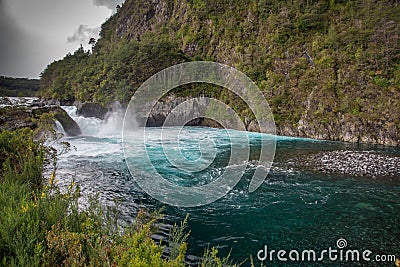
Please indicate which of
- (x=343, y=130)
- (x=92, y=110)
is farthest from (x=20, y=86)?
(x=343, y=130)

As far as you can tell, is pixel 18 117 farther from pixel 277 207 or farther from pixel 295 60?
pixel 295 60

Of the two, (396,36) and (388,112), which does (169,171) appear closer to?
(388,112)

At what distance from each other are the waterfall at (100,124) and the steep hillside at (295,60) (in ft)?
14.3

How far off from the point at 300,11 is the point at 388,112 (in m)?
24.7

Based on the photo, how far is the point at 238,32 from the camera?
48.4 meters

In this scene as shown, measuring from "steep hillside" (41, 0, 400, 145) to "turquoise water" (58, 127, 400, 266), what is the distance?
15.1m

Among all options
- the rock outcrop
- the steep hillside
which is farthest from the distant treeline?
the rock outcrop

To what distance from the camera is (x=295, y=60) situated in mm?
37062

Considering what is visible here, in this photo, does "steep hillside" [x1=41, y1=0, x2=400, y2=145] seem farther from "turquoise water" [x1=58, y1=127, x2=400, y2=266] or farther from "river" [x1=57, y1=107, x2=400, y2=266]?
"turquoise water" [x1=58, y1=127, x2=400, y2=266]

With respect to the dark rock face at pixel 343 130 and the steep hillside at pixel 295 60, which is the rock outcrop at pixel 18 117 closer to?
the steep hillside at pixel 295 60

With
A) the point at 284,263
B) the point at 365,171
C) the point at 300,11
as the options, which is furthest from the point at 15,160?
the point at 300,11

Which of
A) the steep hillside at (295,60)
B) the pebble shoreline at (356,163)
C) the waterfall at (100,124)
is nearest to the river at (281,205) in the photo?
the pebble shoreline at (356,163)

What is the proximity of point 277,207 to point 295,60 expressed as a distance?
104 ft

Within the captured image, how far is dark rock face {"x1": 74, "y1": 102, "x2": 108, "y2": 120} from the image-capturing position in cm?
3916
